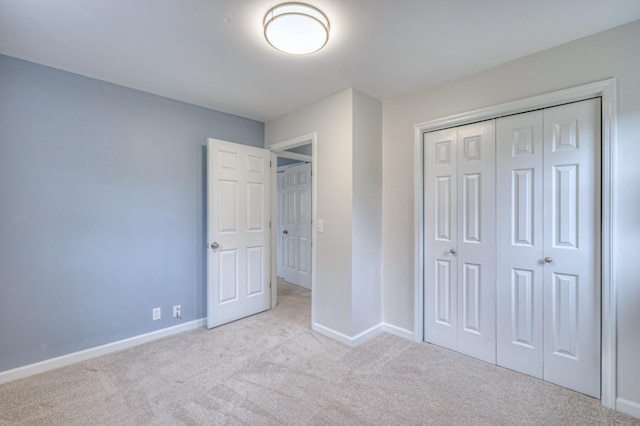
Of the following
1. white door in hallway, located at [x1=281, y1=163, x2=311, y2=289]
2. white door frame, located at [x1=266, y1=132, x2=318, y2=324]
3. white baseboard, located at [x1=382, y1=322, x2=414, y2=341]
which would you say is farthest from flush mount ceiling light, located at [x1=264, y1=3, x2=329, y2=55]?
white door in hallway, located at [x1=281, y1=163, x2=311, y2=289]

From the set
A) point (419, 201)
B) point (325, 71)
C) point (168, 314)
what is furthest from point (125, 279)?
point (419, 201)

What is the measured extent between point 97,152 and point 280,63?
1.77 m

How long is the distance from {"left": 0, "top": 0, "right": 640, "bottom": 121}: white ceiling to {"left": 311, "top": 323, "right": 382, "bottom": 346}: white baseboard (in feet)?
7.69

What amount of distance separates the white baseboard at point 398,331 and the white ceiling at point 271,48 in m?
2.35

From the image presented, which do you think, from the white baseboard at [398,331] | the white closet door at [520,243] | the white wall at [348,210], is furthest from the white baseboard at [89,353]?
the white closet door at [520,243]

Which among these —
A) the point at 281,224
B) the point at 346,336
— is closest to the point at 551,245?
the point at 346,336

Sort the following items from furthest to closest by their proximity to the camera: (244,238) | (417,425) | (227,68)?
1. (244,238)
2. (227,68)
3. (417,425)

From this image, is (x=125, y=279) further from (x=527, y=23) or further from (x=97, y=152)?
(x=527, y=23)

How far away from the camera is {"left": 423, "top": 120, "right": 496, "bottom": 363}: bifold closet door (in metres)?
2.41

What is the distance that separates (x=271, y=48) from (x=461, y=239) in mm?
2175

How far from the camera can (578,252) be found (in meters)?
2.00

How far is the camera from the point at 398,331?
9.60 feet

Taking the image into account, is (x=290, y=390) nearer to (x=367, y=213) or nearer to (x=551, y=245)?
(x=367, y=213)

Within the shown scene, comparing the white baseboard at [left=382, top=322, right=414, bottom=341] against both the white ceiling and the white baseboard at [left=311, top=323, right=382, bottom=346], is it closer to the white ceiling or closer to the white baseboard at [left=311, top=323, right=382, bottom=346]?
the white baseboard at [left=311, top=323, right=382, bottom=346]
